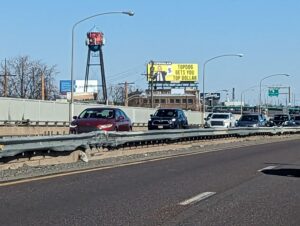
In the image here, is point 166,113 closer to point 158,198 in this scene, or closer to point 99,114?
point 99,114

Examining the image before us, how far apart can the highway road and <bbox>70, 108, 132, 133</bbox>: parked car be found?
7.16 metres

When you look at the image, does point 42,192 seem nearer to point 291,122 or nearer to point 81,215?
point 81,215

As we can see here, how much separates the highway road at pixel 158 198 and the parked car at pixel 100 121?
7.16 m

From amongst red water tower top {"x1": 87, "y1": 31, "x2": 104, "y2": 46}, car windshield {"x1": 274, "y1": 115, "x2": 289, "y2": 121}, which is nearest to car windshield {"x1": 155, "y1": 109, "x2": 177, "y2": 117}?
car windshield {"x1": 274, "y1": 115, "x2": 289, "y2": 121}

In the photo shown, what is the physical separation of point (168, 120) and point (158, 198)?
1004 inches

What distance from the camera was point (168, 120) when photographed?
36.2m

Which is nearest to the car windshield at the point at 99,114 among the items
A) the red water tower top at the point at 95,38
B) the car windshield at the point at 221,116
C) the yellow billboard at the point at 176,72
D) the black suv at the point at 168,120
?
the black suv at the point at 168,120

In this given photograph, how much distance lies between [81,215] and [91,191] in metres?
2.64

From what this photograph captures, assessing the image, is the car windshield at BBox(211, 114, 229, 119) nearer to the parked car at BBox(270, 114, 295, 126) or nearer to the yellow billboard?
the parked car at BBox(270, 114, 295, 126)

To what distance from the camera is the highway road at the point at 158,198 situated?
873 cm

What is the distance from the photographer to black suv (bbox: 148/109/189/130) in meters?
36.1

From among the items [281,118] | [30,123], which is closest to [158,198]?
[30,123]

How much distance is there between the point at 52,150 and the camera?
53.7 ft

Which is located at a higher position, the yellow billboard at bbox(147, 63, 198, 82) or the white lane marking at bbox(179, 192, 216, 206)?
the yellow billboard at bbox(147, 63, 198, 82)
